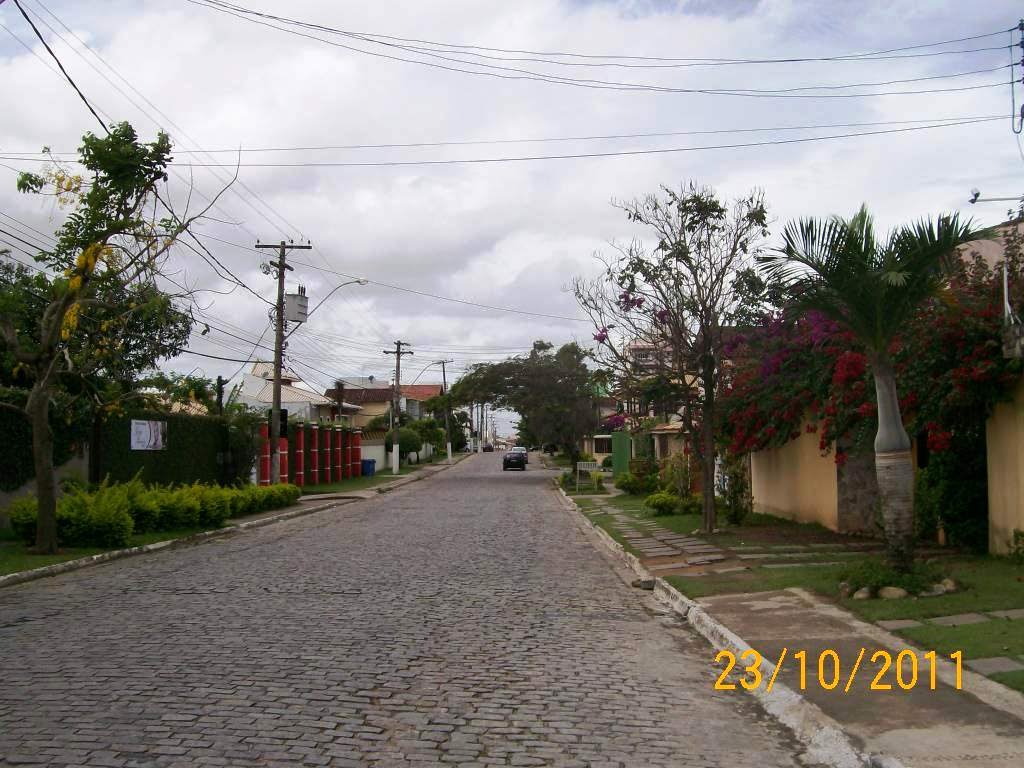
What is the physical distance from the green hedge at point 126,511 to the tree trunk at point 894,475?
41.9 ft

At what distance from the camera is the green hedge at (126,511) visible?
16.4 meters

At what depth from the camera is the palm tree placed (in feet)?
32.7

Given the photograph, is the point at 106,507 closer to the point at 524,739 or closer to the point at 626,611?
the point at 626,611

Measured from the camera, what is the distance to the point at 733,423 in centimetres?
2027

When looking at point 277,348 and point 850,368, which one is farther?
point 277,348

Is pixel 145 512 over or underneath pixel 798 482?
underneath

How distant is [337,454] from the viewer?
47.8 meters

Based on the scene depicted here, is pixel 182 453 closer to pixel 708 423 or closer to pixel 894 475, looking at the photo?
pixel 708 423

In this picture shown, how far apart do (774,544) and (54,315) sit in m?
12.2

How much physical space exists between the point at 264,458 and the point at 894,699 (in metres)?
31.3

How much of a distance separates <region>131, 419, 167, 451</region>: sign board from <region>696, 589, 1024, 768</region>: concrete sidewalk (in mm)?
18199

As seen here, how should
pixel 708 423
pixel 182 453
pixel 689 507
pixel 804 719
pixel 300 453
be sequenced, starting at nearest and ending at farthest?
pixel 804 719, pixel 708 423, pixel 689 507, pixel 182 453, pixel 300 453

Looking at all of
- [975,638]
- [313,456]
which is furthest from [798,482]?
[313,456]

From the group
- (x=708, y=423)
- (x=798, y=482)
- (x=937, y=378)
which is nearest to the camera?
(x=937, y=378)
